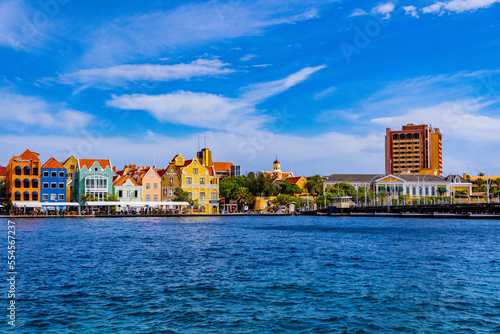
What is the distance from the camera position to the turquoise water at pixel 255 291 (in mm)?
18062

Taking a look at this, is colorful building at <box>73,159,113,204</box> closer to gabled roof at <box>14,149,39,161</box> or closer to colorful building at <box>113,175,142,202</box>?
colorful building at <box>113,175,142,202</box>

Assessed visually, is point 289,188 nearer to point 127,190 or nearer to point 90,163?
point 127,190

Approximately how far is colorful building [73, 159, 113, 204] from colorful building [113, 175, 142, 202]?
2828 mm

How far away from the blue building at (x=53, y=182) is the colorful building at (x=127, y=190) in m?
12.2

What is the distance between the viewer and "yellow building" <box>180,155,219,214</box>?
131 metres

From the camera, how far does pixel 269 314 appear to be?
19.5 meters

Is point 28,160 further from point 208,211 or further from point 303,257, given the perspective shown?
point 303,257

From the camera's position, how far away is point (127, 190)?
124m

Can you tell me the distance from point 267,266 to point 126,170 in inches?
4831

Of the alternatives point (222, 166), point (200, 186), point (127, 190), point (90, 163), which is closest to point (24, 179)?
point (90, 163)

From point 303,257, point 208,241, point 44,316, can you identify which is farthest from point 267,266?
point 208,241

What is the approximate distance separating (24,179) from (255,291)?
10170cm

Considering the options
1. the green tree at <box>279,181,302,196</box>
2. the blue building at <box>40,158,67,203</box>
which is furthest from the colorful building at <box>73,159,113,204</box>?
the green tree at <box>279,181,302,196</box>

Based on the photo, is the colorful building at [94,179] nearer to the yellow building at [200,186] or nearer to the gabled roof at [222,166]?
the yellow building at [200,186]
